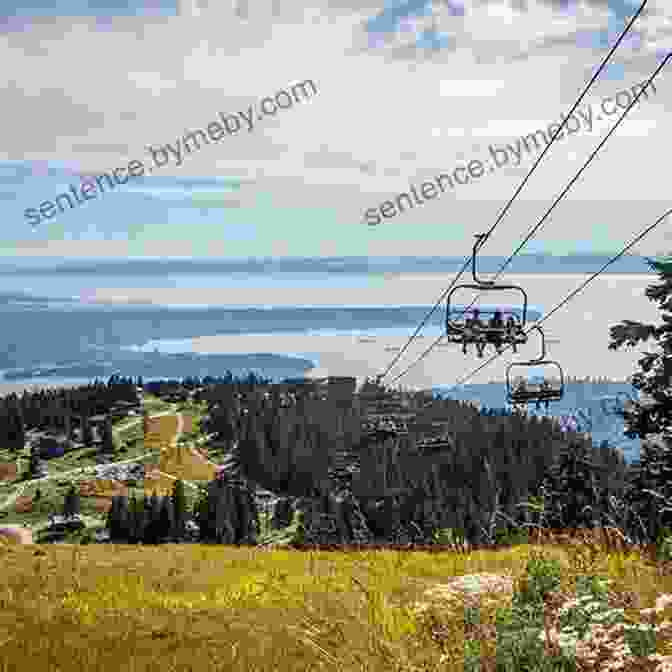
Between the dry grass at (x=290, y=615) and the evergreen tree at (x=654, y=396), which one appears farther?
the evergreen tree at (x=654, y=396)

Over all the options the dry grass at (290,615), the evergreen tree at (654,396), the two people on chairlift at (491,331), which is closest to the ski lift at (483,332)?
the two people on chairlift at (491,331)

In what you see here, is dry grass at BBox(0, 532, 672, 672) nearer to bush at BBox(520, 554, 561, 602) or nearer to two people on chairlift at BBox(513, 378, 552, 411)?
bush at BBox(520, 554, 561, 602)

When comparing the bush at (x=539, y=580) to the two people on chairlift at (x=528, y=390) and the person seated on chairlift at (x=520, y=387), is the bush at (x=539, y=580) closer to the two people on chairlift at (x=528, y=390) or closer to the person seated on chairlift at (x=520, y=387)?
the two people on chairlift at (x=528, y=390)

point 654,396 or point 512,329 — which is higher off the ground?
point 512,329

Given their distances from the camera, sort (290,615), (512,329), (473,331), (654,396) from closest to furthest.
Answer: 1. (290,615)
2. (473,331)
3. (512,329)
4. (654,396)

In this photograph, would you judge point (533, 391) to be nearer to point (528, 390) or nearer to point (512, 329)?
point (528, 390)

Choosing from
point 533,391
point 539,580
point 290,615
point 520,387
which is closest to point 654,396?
point 533,391

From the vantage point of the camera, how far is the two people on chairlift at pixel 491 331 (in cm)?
2895

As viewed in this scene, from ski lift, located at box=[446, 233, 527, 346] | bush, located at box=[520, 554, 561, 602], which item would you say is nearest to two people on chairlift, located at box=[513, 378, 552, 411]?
ski lift, located at box=[446, 233, 527, 346]

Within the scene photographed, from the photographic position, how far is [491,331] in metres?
29.1

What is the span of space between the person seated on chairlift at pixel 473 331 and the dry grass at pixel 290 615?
10953mm

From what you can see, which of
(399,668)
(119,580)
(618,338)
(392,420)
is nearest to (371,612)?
(399,668)

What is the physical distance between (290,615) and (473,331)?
60.0 feet

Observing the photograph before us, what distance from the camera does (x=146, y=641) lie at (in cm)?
1127
